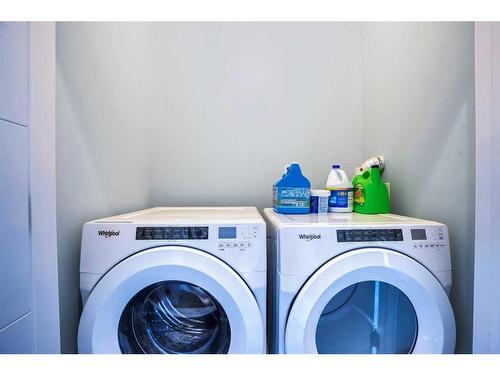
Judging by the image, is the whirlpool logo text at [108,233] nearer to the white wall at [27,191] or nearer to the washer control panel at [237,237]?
the white wall at [27,191]

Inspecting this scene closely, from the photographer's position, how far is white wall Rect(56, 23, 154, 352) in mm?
896

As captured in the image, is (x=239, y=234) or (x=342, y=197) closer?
(x=239, y=234)

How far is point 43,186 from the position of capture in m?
0.68

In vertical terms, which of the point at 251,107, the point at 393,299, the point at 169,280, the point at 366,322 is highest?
the point at 251,107

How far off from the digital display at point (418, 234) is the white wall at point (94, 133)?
123 cm

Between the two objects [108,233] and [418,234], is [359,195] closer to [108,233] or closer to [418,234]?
[418,234]

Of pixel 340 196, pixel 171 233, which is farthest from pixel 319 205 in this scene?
pixel 171 233

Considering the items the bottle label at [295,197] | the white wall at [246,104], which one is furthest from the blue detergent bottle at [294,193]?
the white wall at [246,104]

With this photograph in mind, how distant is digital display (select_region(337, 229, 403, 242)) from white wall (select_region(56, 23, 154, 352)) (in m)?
0.97

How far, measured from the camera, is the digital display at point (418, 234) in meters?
0.89

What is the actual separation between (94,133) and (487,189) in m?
1.40

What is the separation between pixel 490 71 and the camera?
70cm
